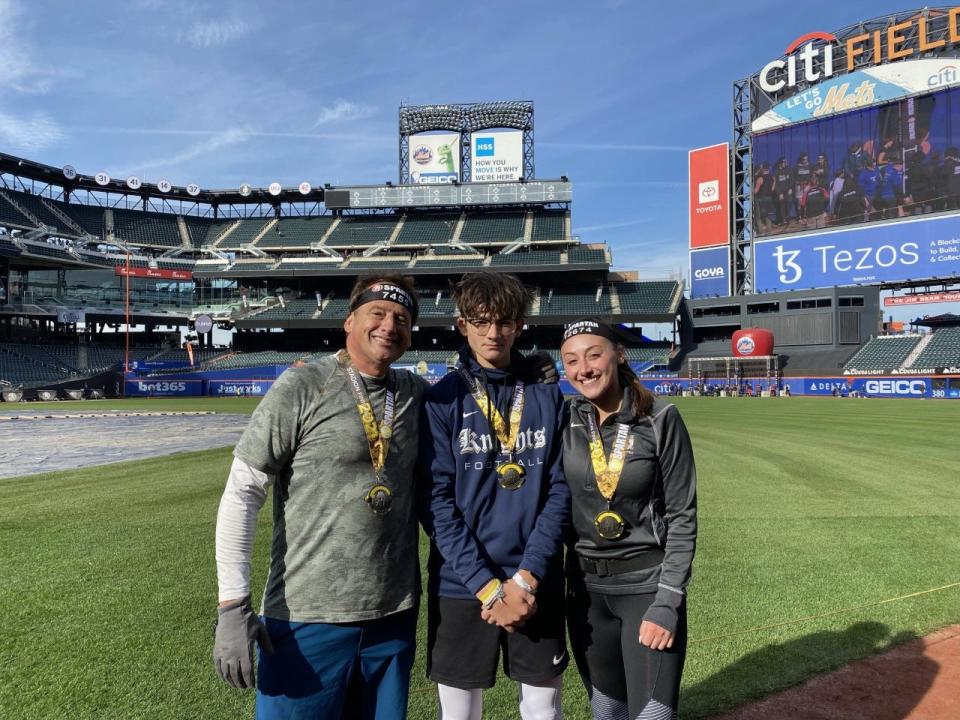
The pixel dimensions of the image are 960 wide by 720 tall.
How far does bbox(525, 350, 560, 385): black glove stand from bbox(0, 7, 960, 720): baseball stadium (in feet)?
1.86

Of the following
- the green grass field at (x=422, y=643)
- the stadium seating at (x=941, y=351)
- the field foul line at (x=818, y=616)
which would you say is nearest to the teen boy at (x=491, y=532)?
the green grass field at (x=422, y=643)

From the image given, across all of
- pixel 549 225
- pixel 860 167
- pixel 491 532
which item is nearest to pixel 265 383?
pixel 549 225

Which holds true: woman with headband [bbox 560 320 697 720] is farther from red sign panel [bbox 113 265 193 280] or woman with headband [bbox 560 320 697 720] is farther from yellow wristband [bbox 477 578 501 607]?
red sign panel [bbox 113 265 193 280]

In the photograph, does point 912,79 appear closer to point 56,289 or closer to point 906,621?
point 906,621

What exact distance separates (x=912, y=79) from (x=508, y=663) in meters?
61.5

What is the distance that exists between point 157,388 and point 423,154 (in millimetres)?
38097

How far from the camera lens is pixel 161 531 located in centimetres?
705

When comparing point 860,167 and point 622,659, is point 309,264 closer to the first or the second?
point 860,167

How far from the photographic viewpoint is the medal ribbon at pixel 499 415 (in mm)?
2703

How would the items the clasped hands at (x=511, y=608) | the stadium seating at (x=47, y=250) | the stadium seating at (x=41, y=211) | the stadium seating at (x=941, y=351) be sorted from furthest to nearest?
the stadium seating at (x=41, y=211)
the stadium seating at (x=47, y=250)
the stadium seating at (x=941, y=351)
the clasped hands at (x=511, y=608)

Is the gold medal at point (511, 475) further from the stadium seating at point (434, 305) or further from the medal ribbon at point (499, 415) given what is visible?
the stadium seating at point (434, 305)

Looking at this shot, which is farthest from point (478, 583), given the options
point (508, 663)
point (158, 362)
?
point (158, 362)

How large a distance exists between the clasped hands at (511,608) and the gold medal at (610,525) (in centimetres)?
43

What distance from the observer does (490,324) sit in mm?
2773
